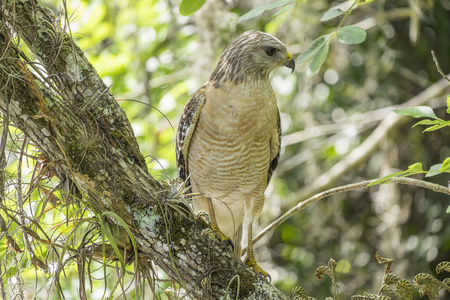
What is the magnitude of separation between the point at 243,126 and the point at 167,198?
126cm

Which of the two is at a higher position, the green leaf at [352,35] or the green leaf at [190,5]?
the green leaf at [190,5]

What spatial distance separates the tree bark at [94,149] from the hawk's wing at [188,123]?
120cm

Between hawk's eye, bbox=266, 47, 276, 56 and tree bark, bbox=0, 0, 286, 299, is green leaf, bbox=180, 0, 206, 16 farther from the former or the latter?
hawk's eye, bbox=266, 47, 276, 56

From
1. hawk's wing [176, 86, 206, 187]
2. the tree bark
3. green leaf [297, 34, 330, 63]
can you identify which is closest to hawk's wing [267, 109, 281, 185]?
hawk's wing [176, 86, 206, 187]

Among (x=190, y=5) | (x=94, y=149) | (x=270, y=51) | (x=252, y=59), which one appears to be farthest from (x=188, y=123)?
(x=94, y=149)

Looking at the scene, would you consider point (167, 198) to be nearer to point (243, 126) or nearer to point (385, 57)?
point (243, 126)

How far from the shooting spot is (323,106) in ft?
20.7

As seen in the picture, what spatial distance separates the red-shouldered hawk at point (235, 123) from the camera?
3525 mm

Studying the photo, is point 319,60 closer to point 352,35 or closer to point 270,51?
point 352,35

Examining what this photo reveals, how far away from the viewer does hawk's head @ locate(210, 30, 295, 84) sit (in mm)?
3578

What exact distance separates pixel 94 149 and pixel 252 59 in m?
1.65

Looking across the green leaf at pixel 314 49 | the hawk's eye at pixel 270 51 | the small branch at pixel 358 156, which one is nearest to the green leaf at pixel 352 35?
the green leaf at pixel 314 49

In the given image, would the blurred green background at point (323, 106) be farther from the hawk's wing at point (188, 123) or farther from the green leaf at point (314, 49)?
the green leaf at point (314, 49)

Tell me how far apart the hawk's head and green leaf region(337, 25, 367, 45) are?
3.20 feet
